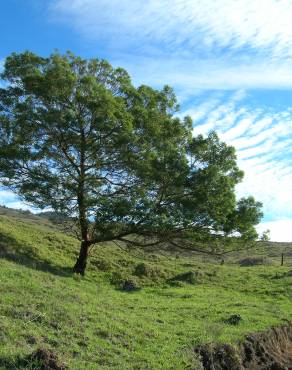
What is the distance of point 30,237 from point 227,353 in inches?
728

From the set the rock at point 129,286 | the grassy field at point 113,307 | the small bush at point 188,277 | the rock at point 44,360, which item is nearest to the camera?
the rock at point 44,360

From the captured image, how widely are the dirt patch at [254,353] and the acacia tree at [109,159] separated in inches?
341

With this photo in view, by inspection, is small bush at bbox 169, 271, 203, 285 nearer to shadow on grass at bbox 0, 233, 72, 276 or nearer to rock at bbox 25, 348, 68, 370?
shadow on grass at bbox 0, 233, 72, 276

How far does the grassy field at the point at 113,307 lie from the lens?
11336 mm

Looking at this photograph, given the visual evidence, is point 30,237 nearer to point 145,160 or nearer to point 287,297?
point 145,160

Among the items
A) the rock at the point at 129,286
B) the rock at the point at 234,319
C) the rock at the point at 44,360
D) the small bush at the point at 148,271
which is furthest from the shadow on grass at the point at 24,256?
the rock at the point at 44,360

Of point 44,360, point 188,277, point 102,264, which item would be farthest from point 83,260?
point 44,360

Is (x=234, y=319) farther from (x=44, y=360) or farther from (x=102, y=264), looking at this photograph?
(x=102, y=264)

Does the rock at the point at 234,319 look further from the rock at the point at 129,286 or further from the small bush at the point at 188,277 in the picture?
the small bush at the point at 188,277

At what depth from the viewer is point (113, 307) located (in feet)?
58.0

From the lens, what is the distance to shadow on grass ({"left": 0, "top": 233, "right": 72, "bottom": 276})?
886 inches

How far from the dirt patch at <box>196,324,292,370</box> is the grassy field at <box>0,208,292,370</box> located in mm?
457

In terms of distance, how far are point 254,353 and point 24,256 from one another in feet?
43.4

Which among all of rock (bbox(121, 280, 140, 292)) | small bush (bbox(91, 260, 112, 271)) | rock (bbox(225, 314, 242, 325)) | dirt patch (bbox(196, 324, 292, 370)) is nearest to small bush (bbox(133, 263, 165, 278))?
small bush (bbox(91, 260, 112, 271))
